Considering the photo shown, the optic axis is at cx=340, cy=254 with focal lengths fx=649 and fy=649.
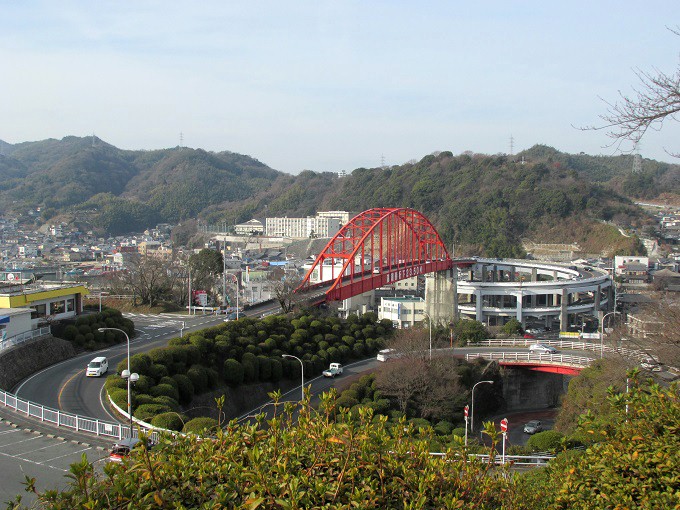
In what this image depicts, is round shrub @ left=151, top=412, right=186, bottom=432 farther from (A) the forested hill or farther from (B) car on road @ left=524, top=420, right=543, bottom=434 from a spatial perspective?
(A) the forested hill

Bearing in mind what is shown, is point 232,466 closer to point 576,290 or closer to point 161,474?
point 161,474

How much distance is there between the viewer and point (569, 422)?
1096 inches

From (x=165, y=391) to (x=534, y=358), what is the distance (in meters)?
21.1

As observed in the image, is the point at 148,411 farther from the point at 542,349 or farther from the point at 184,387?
the point at 542,349

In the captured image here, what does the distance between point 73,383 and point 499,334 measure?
2988cm

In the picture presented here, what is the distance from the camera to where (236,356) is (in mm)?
28078

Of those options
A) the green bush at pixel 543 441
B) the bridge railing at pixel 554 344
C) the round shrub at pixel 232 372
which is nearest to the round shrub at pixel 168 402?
the round shrub at pixel 232 372

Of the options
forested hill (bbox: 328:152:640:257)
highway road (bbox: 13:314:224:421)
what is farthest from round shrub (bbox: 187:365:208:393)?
forested hill (bbox: 328:152:640:257)

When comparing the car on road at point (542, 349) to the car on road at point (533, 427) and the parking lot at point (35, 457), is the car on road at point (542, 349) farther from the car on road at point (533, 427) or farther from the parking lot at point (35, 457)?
the parking lot at point (35, 457)

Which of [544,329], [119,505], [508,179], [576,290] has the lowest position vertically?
[544,329]

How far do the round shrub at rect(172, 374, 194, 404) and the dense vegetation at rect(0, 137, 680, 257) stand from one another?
3073 inches

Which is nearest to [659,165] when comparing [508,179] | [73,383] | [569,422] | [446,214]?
[508,179]

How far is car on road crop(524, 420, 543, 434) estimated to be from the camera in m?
30.3

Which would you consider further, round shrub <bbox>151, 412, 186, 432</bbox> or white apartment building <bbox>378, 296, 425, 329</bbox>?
white apartment building <bbox>378, 296, 425, 329</bbox>
